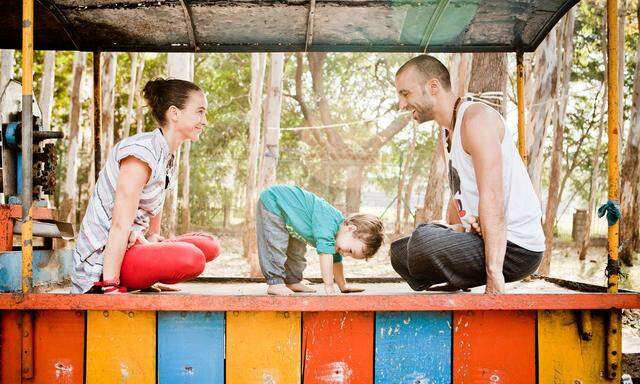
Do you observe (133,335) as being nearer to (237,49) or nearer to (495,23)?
(237,49)

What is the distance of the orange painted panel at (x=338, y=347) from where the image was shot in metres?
2.11

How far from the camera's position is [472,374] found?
215cm

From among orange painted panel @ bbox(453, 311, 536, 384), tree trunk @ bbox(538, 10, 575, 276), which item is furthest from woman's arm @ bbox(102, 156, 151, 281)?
tree trunk @ bbox(538, 10, 575, 276)

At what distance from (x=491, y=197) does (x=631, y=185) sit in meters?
11.8

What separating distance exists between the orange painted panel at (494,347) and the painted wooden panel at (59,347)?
1.47m

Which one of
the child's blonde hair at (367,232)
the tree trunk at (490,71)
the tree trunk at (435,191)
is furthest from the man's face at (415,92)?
the tree trunk at (435,191)

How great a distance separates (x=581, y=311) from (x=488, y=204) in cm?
57

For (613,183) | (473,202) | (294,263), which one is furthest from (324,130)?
(613,183)

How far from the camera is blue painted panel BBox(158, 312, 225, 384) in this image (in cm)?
210

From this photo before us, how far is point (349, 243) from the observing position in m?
3.07

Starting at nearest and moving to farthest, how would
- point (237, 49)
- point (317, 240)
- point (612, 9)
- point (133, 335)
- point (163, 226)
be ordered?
1. point (133, 335)
2. point (612, 9)
3. point (317, 240)
4. point (237, 49)
5. point (163, 226)

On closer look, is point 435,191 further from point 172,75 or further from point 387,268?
point 172,75

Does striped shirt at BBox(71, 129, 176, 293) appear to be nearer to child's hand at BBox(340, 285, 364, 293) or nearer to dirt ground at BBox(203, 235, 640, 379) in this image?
child's hand at BBox(340, 285, 364, 293)

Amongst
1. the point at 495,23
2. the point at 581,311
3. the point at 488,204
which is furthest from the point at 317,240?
the point at 495,23
